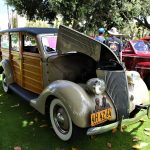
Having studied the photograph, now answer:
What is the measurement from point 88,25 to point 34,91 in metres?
18.8

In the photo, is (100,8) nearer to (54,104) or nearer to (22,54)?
(22,54)

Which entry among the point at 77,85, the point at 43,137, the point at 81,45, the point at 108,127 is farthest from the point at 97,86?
the point at 43,137

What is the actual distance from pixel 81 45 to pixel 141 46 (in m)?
4.88

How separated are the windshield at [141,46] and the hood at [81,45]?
14.9 feet

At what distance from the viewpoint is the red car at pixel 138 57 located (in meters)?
7.95

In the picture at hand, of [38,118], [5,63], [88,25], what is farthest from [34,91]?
[88,25]

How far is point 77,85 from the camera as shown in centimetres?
414

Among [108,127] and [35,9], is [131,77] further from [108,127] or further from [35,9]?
[35,9]

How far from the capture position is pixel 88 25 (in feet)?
77.8

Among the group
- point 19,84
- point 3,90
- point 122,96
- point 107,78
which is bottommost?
point 3,90

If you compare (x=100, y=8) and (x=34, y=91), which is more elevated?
(x=100, y=8)

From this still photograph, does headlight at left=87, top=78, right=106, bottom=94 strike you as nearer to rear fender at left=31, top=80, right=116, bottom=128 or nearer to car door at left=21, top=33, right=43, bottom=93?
rear fender at left=31, top=80, right=116, bottom=128

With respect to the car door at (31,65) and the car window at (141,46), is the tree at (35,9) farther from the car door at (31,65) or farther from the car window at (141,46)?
the car door at (31,65)

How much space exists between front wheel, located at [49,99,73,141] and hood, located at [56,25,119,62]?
2.87ft
